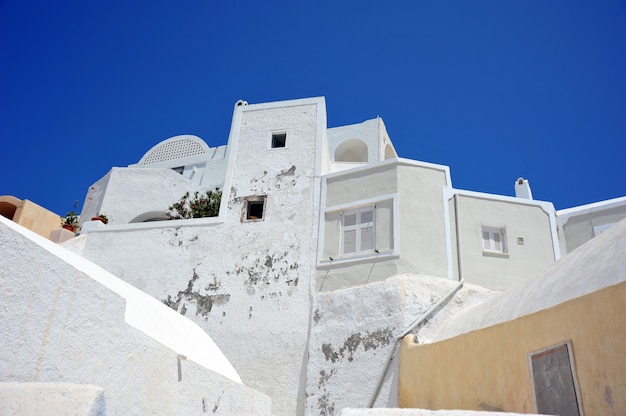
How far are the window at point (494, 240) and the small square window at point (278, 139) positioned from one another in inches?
264

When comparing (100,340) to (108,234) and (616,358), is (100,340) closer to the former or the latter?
(616,358)

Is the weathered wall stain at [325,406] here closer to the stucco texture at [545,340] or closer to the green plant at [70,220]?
the stucco texture at [545,340]

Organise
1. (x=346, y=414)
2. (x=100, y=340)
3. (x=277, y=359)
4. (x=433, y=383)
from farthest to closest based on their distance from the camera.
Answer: (x=277, y=359) < (x=433, y=383) < (x=100, y=340) < (x=346, y=414)

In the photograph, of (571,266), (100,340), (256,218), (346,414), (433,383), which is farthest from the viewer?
(256,218)

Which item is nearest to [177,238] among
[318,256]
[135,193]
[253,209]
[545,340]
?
[253,209]

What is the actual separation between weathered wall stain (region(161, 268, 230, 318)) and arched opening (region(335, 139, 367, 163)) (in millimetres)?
15764

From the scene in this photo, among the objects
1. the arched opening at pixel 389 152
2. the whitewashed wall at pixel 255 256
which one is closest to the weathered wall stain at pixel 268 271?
the whitewashed wall at pixel 255 256

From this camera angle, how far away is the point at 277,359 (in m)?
13.3

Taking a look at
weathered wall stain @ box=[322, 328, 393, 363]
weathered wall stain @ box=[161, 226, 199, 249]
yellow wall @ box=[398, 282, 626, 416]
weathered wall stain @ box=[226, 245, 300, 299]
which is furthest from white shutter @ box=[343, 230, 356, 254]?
weathered wall stain @ box=[161, 226, 199, 249]

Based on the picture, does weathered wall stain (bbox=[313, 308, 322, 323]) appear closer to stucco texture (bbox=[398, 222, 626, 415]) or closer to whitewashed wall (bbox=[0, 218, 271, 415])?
stucco texture (bbox=[398, 222, 626, 415])

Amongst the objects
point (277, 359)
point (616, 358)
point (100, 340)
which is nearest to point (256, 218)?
point (277, 359)

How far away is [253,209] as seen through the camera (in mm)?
16141

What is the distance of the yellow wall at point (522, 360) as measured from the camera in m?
5.42

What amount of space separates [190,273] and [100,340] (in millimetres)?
9302
